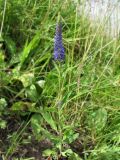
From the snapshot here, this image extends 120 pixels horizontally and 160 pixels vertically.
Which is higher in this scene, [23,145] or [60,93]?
[60,93]

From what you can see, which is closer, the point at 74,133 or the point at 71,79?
the point at 74,133

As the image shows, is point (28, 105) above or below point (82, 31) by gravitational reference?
below

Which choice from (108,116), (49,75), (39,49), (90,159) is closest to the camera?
(90,159)

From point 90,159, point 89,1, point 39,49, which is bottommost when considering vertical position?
point 90,159

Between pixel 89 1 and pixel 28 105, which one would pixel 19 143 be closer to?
pixel 28 105

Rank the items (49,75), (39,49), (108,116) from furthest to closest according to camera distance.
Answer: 1. (39,49)
2. (49,75)
3. (108,116)

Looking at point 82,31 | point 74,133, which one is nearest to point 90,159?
point 74,133

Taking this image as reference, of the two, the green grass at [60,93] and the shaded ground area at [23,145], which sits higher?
the green grass at [60,93]

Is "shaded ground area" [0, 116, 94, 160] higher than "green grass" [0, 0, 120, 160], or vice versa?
"green grass" [0, 0, 120, 160]
